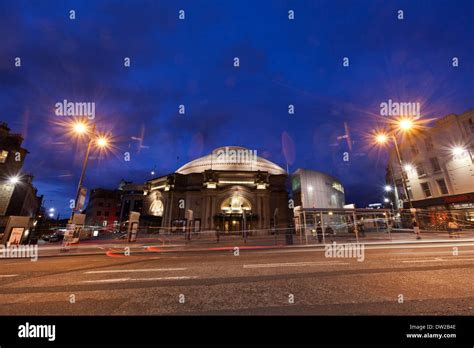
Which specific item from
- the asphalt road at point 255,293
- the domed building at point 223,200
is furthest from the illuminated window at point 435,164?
the asphalt road at point 255,293

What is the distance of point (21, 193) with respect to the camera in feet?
118

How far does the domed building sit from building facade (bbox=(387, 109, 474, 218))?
2807 cm

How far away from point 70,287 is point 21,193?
45811 mm

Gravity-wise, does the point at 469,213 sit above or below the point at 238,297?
above

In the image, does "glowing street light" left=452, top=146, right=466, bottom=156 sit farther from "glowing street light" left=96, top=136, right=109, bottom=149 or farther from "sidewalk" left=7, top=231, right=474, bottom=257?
"glowing street light" left=96, top=136, right=109, bottom=149

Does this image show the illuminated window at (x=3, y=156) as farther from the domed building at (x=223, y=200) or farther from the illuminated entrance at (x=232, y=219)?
the illuminated entrance at (x=232, y=219)

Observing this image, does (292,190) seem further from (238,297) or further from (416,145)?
(238,297)

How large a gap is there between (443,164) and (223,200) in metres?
42.7

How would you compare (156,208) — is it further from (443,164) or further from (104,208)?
(443,164)

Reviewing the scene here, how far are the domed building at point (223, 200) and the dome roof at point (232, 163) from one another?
22.7 ft

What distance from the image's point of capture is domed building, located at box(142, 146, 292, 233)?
2063 inches

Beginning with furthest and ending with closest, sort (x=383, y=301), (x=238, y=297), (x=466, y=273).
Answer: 1. (x=466, y=273)
2. (x=238, y=297)
3. (x=383, y=301)

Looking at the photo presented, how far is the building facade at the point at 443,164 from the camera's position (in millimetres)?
26031
